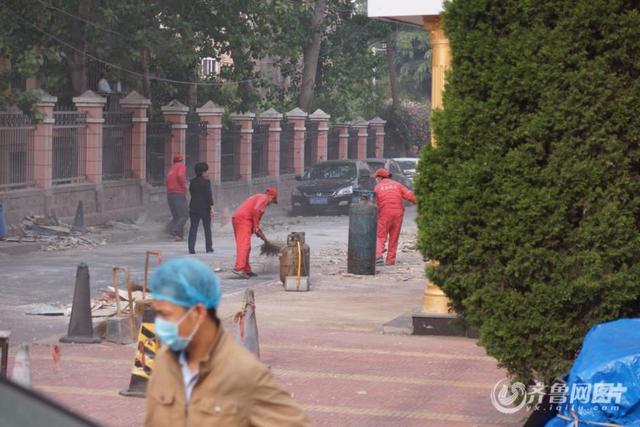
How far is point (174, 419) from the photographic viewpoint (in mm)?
3936

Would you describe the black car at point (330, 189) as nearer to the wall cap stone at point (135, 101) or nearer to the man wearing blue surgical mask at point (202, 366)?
the wall cap stone at point (135, 101)

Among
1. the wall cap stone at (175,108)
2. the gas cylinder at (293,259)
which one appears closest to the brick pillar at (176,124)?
the wall cap stone at (175,108)

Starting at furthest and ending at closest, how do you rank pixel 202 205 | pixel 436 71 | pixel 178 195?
pixel 178 195 < pixel 202 205 < pixel 436 71

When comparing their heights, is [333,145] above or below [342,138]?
below

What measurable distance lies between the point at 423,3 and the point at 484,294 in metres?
5.72

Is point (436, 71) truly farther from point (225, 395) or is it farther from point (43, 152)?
point (43, 152)

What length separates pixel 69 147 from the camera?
3056 cm

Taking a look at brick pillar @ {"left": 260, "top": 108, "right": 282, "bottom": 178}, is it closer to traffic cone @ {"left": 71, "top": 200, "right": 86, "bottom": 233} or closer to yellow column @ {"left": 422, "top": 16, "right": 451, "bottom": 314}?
traffic cone @ {"left": 71, "top": 200, "right": 86, "bottom": 233}

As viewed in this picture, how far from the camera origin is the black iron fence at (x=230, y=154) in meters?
40.5

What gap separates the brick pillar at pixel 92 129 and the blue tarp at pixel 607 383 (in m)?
25.2

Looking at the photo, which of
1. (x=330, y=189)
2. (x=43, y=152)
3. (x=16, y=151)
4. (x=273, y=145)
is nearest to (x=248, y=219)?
(x=16, y=151)

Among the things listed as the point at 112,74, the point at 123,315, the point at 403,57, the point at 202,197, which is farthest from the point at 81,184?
the point at 403,57

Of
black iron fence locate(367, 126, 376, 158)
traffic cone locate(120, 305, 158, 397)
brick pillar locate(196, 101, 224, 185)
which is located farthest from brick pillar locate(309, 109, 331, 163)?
traffic cone locate(120, 305, 158, 397)

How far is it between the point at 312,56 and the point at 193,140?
9.47m
